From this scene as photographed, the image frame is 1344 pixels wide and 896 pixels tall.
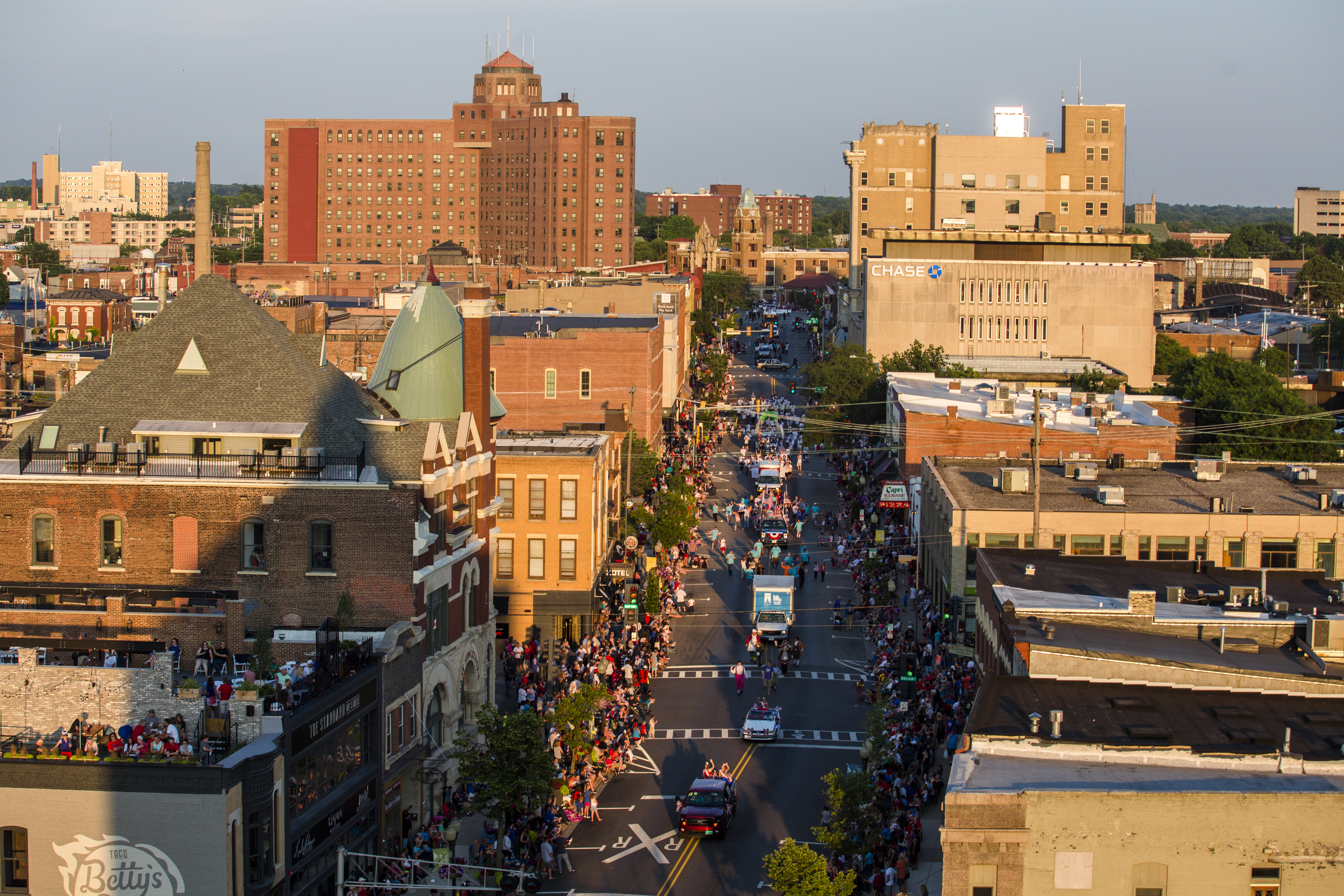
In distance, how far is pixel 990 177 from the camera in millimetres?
170250

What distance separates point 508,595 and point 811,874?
98.9 ft

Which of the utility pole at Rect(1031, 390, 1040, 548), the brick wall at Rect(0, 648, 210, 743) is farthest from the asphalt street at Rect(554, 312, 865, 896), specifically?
the brick wall at Rect(0, 648, 210, 743)

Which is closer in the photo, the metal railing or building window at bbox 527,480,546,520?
the metal railing

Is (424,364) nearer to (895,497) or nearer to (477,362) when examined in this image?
(477,362)

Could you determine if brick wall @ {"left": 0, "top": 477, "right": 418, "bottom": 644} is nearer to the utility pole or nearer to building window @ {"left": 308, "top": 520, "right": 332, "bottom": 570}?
building window @ {"left": 308, "top": 520, "right": 332, "bottom": 570}

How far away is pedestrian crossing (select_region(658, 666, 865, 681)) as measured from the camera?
57.7 metres

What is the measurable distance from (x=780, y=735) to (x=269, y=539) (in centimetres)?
1889

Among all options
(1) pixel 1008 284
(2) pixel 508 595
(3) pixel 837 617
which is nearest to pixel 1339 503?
(3) pixel 837 617

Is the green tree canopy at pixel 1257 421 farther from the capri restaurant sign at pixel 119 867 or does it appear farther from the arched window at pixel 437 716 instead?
the capri restaurant sign at pixel 119 867

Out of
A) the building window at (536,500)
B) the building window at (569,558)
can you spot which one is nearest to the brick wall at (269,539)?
the building window at (536,500)

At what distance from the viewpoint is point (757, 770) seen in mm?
46500

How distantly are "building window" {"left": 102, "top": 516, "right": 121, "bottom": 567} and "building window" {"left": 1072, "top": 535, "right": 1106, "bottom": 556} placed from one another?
33.6 m

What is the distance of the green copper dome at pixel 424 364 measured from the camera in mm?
46781

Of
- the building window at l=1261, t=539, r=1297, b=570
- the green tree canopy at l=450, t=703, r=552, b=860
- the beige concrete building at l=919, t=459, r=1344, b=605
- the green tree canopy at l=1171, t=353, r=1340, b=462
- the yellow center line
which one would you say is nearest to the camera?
Answer: the yellow center line
